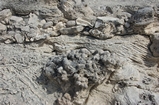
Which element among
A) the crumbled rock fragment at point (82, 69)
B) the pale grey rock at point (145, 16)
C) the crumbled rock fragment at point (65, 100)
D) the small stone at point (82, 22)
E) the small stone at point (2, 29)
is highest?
the pale grey rock at point (145, 16)

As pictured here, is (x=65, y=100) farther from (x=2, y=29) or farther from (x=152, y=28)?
(x=152, y=28)

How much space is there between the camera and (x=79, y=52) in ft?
5.97

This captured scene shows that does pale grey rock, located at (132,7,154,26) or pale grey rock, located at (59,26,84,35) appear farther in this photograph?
pale grey rock, located at (59,26,84,35)

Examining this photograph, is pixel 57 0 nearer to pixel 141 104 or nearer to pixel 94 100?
pixel 94 100

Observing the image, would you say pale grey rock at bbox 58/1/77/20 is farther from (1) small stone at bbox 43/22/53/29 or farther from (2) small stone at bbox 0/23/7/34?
(2) small stone at bbox 0/23/7/34

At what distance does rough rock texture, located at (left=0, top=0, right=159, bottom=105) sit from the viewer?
1727mm

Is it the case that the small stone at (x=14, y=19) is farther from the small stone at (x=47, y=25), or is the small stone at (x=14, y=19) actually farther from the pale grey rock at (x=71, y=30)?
the pale grey rock at (x=71, y=30)

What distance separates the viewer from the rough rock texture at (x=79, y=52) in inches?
68.0

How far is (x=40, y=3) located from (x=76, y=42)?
0.57 meters

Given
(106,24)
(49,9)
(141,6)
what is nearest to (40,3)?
(49,9)

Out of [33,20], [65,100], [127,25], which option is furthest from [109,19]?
[65,100]

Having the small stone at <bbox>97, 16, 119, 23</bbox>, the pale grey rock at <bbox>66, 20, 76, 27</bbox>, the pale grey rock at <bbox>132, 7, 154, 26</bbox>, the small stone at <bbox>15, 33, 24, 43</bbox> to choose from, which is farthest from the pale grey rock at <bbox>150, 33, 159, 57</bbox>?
the small stone at <bbox>15, 33, 24, 43</bbox>

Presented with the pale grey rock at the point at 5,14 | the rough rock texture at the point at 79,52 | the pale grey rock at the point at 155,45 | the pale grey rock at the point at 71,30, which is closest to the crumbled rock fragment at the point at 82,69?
the rough rock texture at the point at 79,52

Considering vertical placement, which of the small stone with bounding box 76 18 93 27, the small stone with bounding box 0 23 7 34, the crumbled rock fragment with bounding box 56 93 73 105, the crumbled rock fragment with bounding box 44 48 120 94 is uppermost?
the small stone with bounding box 76 18 93 27
